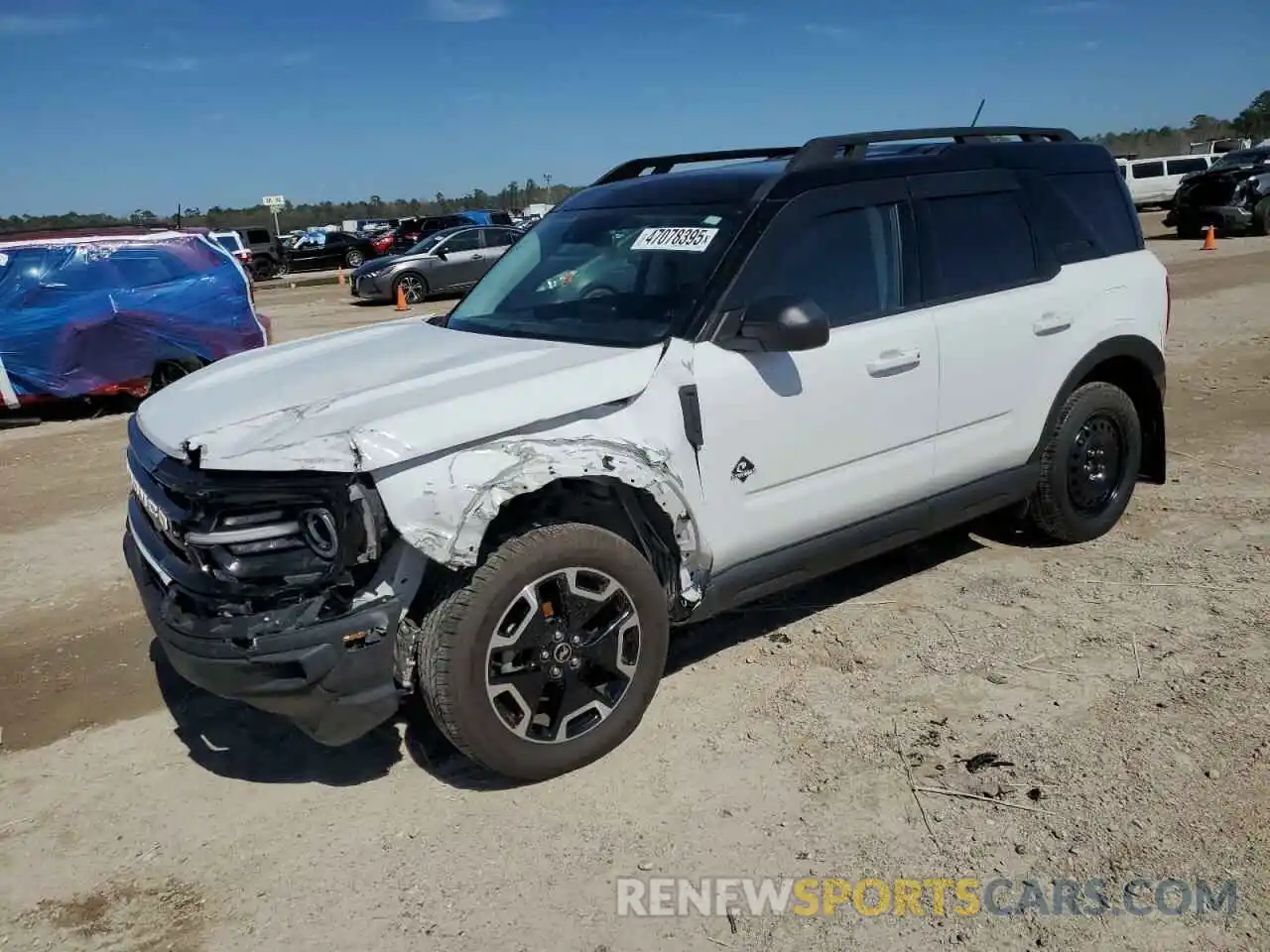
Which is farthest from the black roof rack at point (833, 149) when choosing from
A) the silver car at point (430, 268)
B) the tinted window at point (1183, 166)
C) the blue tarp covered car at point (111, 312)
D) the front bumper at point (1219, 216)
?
the tinted window at point (1183, 166)

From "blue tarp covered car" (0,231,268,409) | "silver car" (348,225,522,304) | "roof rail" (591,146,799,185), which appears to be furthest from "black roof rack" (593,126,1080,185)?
"silver car" (348,225,522,304)

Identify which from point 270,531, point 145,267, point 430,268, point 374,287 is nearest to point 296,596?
point 270,531

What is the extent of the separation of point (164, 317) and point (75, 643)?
21.6ft

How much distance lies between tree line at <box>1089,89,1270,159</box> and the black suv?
53740mm

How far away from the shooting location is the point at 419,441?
9.74ft

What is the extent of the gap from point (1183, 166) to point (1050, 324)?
3421 centimetres

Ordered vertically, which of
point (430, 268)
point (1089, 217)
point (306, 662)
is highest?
point (1089, 217)

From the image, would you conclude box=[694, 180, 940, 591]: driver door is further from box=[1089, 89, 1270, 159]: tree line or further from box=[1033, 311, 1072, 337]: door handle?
box=[1089, 89, 1270, 159]: tree line

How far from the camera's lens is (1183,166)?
3362cm

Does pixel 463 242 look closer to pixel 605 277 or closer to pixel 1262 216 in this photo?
pixel 1262 216

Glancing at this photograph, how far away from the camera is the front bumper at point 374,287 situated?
20578 mm

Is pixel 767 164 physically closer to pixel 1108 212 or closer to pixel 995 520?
pixel 1108 212

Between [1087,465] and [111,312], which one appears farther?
[111,312]

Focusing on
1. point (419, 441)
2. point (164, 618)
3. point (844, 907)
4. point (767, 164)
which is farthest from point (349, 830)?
point (767, 164)
